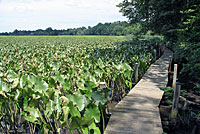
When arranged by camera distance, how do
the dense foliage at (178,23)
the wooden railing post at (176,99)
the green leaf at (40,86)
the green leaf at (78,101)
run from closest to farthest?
the green leaf at (78,101) → the green leaf at (40,86) → the wooden railing post at (176,99) → the dense foliage at (178,23)

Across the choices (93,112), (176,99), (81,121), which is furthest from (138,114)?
(81,121)

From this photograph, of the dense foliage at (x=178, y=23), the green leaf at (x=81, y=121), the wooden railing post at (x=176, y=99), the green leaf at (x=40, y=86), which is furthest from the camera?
the dense foliage at (x=178, y=23)

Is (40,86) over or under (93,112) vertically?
over

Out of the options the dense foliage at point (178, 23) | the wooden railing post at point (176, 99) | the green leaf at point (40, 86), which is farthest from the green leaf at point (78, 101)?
the dense foliage at point (178, 23)

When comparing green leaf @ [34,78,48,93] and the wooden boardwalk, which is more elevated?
green leaf @ [34,78,48,93]

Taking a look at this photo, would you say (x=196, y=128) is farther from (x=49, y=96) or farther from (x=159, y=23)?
(x=159, y=23)

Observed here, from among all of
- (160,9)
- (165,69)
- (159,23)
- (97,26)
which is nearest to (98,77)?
(165,69)

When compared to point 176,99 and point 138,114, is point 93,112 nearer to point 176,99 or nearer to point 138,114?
point 138,114

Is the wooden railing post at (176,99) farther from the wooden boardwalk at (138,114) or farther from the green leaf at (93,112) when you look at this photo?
the green leaf at (93,112)

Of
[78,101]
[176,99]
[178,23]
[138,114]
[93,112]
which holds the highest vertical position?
[178,23]

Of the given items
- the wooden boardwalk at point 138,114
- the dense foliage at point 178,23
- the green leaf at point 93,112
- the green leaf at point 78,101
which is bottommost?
the wooden boardwalk at point 138,114

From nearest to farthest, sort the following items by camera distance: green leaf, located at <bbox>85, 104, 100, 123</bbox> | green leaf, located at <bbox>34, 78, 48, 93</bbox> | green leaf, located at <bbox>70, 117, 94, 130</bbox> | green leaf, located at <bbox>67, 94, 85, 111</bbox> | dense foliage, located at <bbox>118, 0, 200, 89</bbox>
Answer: green leaf, located at <bbox>70, 117, 94, 130</bbox>
green leaf, located at <bbox>85, 104, 100, 123</bbox>
green leaf, located at <bbox>67, 94, 85, 111</bbox>
green leaf, located at <bbox>34, 78, 48, 93</bbox>
dense foliage, located at <bbox>118, 0, 200, 89</bbox>

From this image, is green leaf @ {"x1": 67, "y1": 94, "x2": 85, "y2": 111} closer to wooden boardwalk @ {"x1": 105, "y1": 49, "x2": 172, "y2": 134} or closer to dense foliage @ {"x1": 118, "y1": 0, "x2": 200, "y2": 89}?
wooden boardwalk @ {"x1": 105, "y1": 49, "x2": 172, "y2": 134}

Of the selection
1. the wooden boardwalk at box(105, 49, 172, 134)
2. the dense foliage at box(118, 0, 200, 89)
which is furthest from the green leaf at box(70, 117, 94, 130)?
the dense foliage at box(118, 0, 200, 89)
